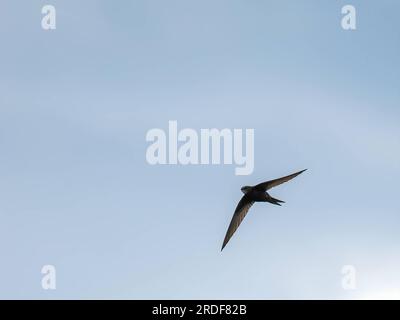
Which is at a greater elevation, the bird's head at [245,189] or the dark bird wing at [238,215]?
the bird's head at [245,189]

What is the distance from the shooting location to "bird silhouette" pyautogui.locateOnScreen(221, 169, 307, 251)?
28422 millimetres

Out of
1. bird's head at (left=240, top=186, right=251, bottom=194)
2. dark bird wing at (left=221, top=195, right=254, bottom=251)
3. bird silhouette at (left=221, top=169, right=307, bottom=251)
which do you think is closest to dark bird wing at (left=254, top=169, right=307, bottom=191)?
bird silhouette at (left=221, top=169, right=307, bottom=251)

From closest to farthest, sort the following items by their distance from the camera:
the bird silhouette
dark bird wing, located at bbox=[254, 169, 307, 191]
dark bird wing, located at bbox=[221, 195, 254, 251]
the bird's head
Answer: dark bird wing, located at bbox=[254, 169, 307, 191] < the bird silhouette < the bird's head < dark bird wing, located at bbox=[221, 195, 254, 251]

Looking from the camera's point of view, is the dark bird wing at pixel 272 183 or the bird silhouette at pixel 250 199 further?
the bird silhouette at pixel 250 199

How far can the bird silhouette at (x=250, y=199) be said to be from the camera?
28.4 metres

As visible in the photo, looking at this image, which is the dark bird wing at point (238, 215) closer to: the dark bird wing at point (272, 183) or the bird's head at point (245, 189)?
the bird's head at point (245, 189)

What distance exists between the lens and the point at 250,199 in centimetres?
2994

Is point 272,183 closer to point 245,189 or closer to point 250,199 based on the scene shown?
point 245,189

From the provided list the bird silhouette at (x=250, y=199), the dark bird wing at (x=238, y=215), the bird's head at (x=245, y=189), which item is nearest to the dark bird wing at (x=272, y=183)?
the bird silhouette at (x=250, y=199)

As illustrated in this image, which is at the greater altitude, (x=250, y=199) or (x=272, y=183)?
(x=272, y=183)

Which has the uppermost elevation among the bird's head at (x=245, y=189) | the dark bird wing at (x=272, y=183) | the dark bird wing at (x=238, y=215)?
the dark bird wing at (x=272, y=183)

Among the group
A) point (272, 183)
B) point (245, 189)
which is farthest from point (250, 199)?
point (272, 183)

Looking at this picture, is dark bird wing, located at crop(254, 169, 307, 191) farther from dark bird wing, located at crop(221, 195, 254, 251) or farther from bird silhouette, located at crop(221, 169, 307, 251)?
dark bird wing, located at crop(221, 195, 254, 251)
